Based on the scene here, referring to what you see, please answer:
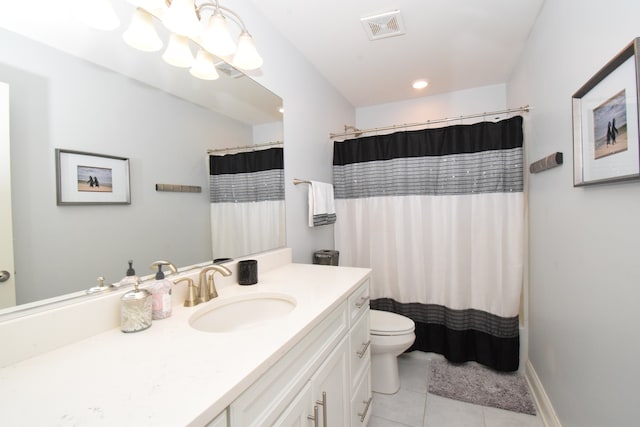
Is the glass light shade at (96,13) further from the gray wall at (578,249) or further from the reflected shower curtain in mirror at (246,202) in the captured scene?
the gray wall at (578,249)

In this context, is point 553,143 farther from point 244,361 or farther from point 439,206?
point 244,361

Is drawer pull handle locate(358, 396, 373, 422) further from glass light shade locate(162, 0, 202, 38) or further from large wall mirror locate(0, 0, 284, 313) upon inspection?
glass light shade locate(162, 0, 202, 38)

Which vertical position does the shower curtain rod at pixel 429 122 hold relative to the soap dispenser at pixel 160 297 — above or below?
above

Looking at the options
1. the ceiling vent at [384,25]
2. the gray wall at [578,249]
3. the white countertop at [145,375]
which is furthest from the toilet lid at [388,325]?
the ceiling vent at [384,25]

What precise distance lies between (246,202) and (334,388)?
0.97m

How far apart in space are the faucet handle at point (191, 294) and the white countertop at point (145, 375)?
101mm

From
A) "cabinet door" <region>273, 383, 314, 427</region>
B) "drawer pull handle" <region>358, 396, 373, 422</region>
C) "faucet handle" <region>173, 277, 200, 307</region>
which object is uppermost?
"faucet handle" <region>173, 277, 200, 307</region>

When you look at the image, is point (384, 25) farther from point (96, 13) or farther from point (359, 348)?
point (359, 348)

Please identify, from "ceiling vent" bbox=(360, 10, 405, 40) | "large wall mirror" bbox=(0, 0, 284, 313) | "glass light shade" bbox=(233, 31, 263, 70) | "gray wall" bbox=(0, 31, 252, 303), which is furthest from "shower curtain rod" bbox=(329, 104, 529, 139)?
"gray wall" bbox=(0, 31, 252, 303)

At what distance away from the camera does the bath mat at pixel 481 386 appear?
174cm

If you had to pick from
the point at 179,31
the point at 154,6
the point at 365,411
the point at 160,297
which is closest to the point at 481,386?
the point at 365,411

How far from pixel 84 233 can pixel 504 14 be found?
7.39 ft

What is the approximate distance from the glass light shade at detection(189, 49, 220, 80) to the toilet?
1.66 m

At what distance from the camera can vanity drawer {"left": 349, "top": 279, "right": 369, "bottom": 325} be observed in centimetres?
130
